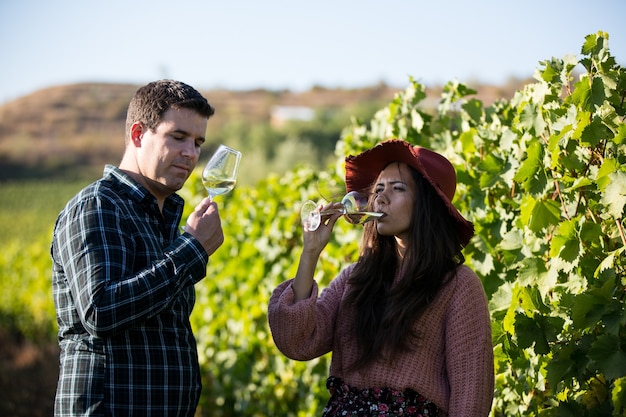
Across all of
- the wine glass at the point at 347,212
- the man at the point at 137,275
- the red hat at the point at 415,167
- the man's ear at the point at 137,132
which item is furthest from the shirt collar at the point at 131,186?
the red hat at the point at 415,167

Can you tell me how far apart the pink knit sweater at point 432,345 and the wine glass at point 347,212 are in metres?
0.25

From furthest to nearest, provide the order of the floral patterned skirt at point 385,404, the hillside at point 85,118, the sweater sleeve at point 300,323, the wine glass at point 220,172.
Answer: the hillside at point 85,118
the wine glass at point 220,172
the sweater sleeve at point 300,323
the floral patterned skirt at point 385,404

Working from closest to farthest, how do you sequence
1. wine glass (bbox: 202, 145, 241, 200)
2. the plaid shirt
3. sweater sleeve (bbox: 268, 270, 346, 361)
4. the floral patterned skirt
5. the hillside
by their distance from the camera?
the plaid shirt, the floral patterned skirt, sweater sleeve (bbox: 268, 270, 346, 361), wine glass (bbox: 202, 145, 241, 200), the hillside

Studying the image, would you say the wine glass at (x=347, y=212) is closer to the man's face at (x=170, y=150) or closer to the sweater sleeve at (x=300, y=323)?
the sweater sleeve at (x=300, y=323)

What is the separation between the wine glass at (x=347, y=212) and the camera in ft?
8.96

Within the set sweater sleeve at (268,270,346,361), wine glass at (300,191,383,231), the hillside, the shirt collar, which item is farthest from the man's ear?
the hillside

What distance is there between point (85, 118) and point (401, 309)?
1897 inches

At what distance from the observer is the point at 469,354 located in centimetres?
248

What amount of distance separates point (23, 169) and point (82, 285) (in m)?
42.1

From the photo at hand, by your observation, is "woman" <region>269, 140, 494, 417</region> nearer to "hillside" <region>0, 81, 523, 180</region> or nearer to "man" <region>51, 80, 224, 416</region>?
"man" <region>51, 80, 224, 416</region>

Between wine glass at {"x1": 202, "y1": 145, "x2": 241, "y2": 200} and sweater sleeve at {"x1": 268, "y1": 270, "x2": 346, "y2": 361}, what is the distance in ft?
1.45

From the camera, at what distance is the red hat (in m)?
2.72

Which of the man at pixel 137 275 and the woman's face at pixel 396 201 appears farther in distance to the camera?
the woman's face at pixel 396 201

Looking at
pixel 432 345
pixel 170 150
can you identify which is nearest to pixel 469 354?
pixel 432 345
